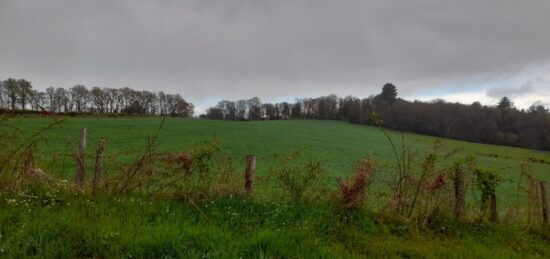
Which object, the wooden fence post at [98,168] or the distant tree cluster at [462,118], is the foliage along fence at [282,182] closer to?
the wooden fence post at [98,168]

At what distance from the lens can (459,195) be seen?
310 inches

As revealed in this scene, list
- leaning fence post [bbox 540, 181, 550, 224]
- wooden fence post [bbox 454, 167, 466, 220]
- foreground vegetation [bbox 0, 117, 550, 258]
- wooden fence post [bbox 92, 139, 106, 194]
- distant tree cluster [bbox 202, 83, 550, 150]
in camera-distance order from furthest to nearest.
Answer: distant tree cluster [bbox 202, 83, 550, 150] → leaning fence post [bbox 540, 181, 550, 224] → wooden fence post [bbox 454, 167, 466, 220] → wooden fence post [bbox 92, 139, 106, 194] → foreground vegetation [bbox 0, 117, 550, 258]

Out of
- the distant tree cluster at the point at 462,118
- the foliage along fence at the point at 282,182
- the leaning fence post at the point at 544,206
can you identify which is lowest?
the leaning fence post at the point at 544,206

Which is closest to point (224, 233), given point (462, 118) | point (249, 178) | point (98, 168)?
point (249, 178)

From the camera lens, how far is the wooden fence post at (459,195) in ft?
25.6

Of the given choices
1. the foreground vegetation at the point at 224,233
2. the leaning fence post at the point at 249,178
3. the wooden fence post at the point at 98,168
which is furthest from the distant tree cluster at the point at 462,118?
the wooden fence post at the point at 98,168

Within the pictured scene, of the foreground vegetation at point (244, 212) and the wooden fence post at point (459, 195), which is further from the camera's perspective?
the wooden fence post at point (459, 195)

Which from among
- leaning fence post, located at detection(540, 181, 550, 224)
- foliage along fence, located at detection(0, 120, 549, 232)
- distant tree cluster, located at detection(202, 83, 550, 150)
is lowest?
leaning fence post, located at detection(540, 181, 550, 224)

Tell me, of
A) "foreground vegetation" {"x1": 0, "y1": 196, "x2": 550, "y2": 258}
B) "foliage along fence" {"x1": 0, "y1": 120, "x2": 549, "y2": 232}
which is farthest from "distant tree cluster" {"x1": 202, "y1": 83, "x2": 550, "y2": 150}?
"foreground vegetation" {"x1": 0, "y1": 196, "x2": 550, "y2": 258}

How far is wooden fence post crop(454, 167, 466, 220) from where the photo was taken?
7789 mm

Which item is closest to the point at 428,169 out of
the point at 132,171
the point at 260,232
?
the point at 260,232

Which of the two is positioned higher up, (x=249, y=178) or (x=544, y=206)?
(x=249, y=178)

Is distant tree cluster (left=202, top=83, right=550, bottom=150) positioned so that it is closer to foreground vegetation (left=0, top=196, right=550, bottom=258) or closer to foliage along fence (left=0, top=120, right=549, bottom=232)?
foliage along fence (left=0, top=120, right=549, bottom=232)

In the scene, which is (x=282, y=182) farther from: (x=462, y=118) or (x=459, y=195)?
(x=462, y=118)
